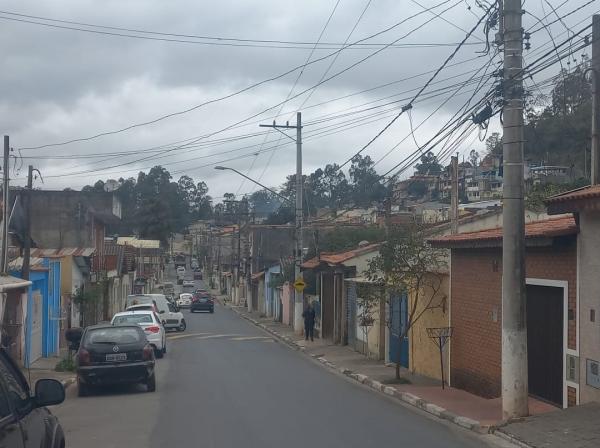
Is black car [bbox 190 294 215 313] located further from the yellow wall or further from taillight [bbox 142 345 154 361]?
taillight [bbox 142 345 154 361]

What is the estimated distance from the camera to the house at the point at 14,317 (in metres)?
21.1

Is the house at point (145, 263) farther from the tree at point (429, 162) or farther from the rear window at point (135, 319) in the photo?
the rear window at point (135, 319)

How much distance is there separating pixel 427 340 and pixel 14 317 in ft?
37.6

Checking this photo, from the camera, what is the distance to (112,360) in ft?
60.8

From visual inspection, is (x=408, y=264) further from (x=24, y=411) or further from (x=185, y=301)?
(x=185, y=301)

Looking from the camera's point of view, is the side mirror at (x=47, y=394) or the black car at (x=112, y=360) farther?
the black car at (x=112, y=360)

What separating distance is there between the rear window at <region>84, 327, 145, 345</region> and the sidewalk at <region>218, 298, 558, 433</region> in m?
5.82

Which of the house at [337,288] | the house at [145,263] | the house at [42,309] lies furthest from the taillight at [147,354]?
the house at [145,263]

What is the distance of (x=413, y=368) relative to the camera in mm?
23312

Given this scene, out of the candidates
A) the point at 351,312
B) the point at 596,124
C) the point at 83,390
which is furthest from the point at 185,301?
the point at 596,124

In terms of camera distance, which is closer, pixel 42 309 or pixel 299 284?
pixel 42 309

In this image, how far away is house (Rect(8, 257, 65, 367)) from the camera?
86.5 ft

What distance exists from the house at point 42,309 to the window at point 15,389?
1931cm

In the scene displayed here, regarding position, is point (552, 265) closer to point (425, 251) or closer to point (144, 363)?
point (425, 251)
